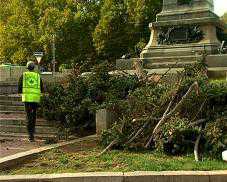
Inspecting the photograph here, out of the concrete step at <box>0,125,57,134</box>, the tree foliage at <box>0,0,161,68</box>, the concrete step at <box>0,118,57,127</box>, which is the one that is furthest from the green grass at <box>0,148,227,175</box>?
the tree foliage at <box>0,0,161,68</box>

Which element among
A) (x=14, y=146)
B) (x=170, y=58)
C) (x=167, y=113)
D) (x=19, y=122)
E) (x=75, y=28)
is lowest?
(x=14, y=146)

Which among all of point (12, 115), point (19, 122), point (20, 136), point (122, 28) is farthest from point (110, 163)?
point (122, 28)

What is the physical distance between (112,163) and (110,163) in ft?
0.11

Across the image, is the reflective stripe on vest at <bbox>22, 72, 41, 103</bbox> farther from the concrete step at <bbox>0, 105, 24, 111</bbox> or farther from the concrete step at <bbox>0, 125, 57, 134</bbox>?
the concrete step at <bbox>0, 105, 24, 111</bbox>

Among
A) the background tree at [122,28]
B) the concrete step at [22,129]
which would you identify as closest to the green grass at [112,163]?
the concrete step at [22,129]

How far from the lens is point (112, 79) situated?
1400 centimetres

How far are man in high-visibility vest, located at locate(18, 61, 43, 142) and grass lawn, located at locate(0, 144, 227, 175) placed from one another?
2.36m

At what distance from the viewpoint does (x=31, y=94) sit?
497 inches

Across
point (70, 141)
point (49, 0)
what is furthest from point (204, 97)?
point (49, 0)

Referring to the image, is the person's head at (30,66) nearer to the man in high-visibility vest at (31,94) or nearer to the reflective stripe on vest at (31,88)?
the man in high-visibility vest at (31,94)

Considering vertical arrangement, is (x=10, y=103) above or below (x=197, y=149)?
above

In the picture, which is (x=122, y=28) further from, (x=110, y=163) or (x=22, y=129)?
(x=110, y=163)

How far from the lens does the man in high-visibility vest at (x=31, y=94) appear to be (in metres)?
12.4

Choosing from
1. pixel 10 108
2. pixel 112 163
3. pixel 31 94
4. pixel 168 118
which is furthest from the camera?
pixel 10 108
